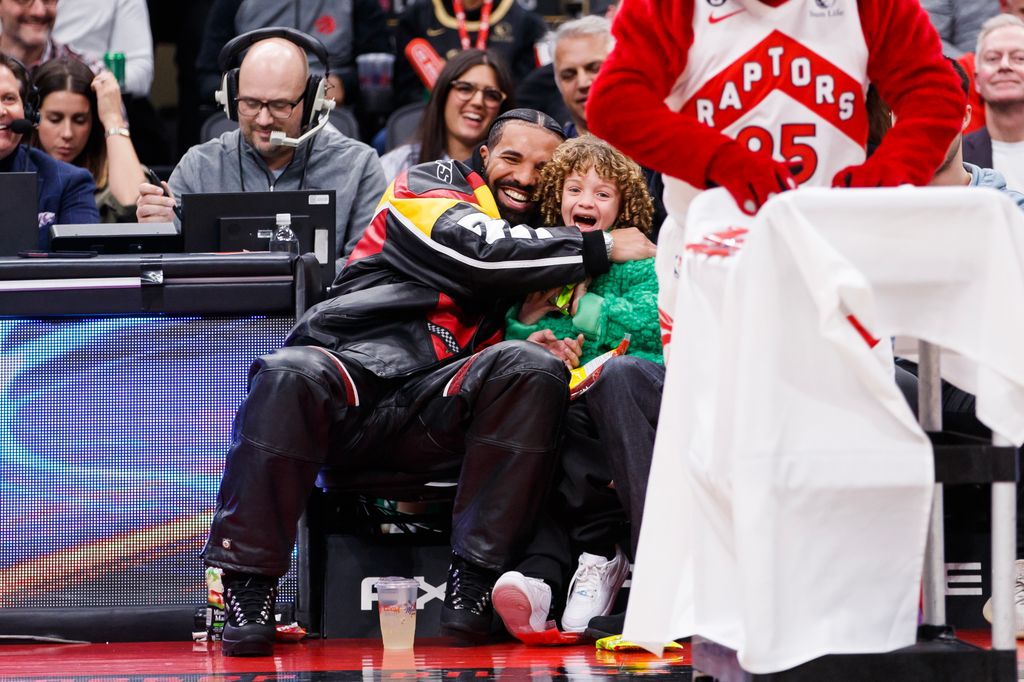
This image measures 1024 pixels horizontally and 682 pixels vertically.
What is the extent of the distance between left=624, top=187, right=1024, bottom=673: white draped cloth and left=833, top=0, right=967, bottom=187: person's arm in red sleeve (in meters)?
0.39

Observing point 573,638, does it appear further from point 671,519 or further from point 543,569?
point 671,519

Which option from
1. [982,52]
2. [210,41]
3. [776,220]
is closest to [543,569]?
[776,220]

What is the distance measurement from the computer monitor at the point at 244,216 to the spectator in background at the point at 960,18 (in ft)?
11.0

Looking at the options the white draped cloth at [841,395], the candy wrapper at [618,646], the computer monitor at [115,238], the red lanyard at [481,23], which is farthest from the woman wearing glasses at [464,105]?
the white draped cloth at [841,395]

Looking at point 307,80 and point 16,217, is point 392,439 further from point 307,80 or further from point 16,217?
point 307,80

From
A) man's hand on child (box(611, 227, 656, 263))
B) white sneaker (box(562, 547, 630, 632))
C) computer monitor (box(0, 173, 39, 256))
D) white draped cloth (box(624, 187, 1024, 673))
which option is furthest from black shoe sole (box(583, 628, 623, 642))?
computer monitor (box(0, 173, 39, 256))

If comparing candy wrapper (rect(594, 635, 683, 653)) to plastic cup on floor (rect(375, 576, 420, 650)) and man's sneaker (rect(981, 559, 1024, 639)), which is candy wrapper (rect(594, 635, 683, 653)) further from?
man's sneaker (rect(981, 559, 1024, 639))

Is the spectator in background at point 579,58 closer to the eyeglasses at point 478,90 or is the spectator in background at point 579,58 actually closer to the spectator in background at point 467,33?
the eyeglasses at point 478,90

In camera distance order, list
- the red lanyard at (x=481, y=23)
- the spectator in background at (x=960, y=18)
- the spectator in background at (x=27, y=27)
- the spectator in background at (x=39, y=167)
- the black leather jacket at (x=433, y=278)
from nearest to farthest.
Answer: the black leather jacket at (x=433, y=278) → the spectator in background at (x=39, y=167) → the spectator in background at (x=27, y=27) → the spectator in background at (x=960, y=18) → the red lanyard at (x=481, y=23)

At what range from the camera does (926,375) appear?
2.26 meters

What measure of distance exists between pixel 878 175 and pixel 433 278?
141 centimetres

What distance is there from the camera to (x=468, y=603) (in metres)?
3.35

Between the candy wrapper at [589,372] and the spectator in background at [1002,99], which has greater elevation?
the spectator in background at [1002,99]

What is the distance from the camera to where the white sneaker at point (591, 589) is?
3385 mm
